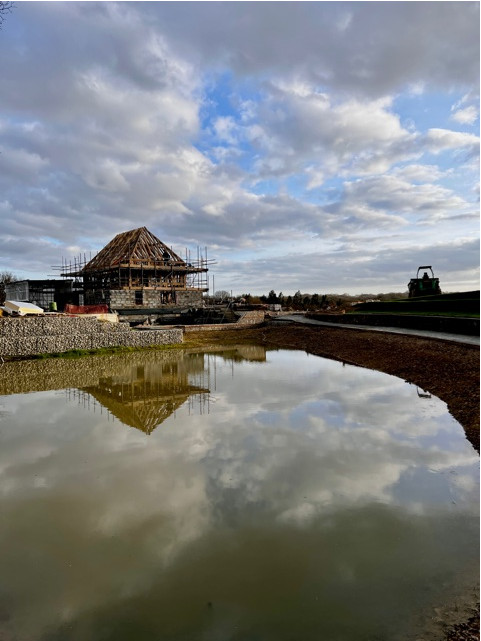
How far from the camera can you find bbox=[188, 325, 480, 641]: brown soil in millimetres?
8680

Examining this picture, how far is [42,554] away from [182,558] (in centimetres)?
176

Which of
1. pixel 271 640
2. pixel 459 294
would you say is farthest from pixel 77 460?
pixel 459 294

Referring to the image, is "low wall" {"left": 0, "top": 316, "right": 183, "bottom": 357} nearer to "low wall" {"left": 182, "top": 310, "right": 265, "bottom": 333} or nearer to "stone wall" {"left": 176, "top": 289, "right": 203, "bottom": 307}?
"low wall" {"left": 182, "top": 310, "right": 265, "bottom": 333}

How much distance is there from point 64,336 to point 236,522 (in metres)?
20.6

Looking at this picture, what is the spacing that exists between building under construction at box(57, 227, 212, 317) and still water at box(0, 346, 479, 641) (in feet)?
109

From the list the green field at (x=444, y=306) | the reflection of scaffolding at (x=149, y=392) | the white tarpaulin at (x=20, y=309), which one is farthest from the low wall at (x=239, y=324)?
the reflection of scaffolding at (x=149, y=392)

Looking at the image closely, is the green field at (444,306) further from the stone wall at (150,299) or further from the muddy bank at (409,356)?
the stone wall at (150,299)

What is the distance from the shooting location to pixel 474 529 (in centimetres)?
A: 522

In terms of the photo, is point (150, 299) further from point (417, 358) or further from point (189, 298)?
point (417, 358)

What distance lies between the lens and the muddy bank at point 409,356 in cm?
1117

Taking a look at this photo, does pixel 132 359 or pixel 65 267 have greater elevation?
pixel 65 267

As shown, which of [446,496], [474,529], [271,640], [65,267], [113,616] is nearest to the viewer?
[271,640]

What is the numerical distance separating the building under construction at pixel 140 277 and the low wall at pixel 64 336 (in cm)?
1456

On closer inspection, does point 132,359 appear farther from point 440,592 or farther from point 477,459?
point 440,592
